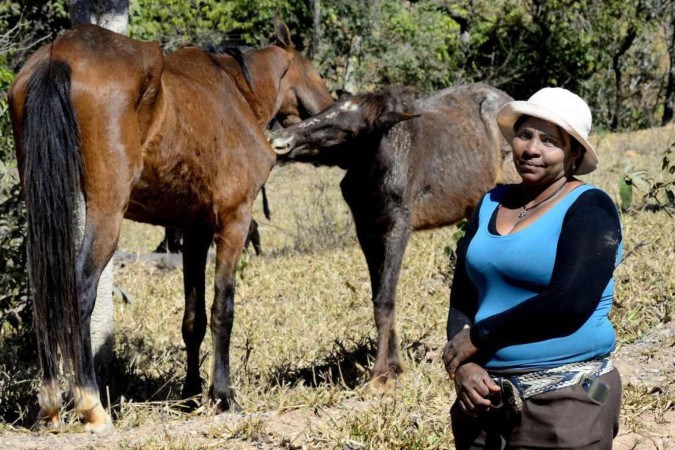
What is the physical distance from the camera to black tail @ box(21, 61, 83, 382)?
14.7ft

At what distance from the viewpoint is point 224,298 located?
5570 millimetres

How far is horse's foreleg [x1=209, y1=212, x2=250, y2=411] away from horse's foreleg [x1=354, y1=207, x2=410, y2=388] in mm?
973

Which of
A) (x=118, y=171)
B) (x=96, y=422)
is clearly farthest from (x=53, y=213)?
(x=96, y=422)

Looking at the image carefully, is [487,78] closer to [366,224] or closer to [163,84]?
[366,224]

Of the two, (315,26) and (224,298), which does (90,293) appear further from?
(315,26)

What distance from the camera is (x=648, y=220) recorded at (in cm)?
891

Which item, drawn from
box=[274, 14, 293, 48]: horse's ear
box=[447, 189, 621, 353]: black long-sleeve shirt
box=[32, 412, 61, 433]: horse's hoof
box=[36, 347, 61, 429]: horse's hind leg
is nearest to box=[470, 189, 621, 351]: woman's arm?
box=[447, 189, 621, 353]: black long-sleeve shirt

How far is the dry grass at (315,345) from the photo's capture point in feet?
14.9

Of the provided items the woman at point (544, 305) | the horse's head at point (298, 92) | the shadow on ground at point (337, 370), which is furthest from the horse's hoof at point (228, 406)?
the woman at point (544, 305)

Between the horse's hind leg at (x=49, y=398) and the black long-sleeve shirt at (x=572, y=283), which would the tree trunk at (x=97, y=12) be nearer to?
the horse's hind leg at (x=49, y=398)

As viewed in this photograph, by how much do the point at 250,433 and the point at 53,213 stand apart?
57.5 inches

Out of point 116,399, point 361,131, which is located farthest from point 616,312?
point 116,399

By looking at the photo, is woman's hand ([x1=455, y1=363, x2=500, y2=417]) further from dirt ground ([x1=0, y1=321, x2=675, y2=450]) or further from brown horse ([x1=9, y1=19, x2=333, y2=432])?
brown horse ([x1=9, y1=19, x2=333, y2=432])

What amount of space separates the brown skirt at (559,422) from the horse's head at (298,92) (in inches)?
167
